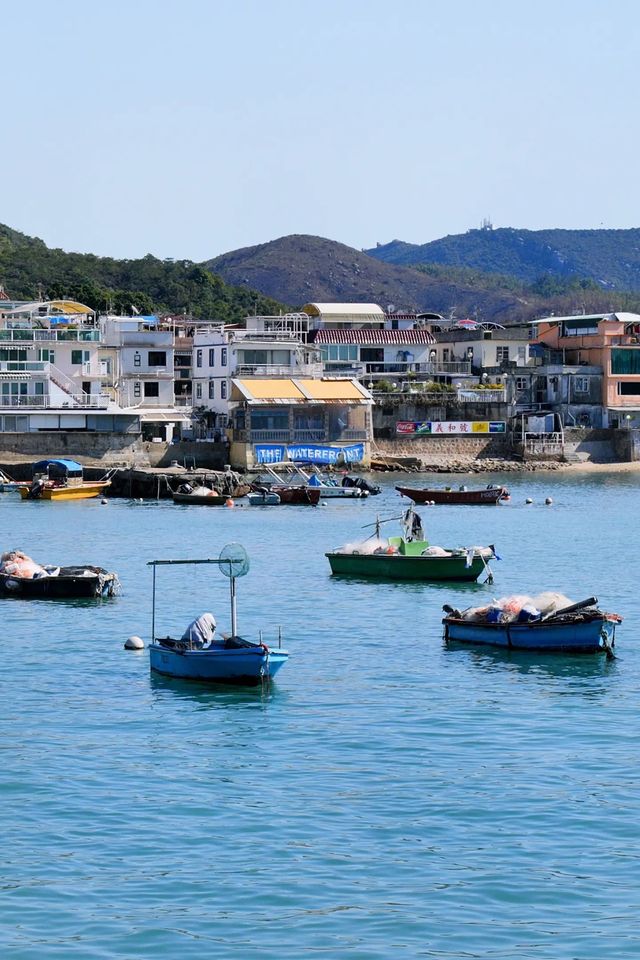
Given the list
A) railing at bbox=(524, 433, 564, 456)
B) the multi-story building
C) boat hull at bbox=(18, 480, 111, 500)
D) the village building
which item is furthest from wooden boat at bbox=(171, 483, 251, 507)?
railing at bbox=(524, 433, 564, 456)

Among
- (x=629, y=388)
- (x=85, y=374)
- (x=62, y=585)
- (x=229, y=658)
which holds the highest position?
(x=85, y=374)

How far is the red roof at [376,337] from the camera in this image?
368 ft

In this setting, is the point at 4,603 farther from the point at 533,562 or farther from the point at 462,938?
the point at 462,938

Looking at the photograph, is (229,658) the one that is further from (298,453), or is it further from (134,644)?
(298,453)

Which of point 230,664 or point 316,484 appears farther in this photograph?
point 316,484

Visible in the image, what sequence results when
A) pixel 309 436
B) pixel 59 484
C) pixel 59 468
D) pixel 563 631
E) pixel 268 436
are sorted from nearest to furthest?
pixel 563 631, pixel 59 484, pixel 59 468, pixel 268 436, pixel 309 436

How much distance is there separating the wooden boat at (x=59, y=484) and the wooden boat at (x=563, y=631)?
163 feet

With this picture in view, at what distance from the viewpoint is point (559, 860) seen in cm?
1830

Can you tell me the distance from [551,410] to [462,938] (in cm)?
9465

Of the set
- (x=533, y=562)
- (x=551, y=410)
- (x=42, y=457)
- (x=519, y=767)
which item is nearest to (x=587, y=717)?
(x=519, y=767)

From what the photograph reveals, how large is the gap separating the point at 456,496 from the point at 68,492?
21232mm

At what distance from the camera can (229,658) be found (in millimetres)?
27812

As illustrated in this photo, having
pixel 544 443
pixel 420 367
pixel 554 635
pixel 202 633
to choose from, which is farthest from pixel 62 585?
pixel 420 367

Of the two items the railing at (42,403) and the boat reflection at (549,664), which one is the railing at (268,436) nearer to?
the railing at (42,403)
